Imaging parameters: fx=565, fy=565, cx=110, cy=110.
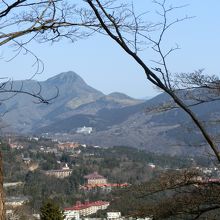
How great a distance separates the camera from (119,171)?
81.5 m

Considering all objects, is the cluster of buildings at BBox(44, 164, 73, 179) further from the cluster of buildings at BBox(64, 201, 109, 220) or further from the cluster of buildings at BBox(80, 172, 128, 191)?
the cluster of buildings at BBox(64, 201, 109, 220)

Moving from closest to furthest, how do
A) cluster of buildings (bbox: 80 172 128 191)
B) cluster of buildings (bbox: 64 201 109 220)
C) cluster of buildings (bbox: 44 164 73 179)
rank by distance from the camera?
cluster of buildings (bbox: 64 201 109 220)
cluster of buildings (bbox: 80 172 128 191)
cluster of buildings (bbox: 44 164 73 179)

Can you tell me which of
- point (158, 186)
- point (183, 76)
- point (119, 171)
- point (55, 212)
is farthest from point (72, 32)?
point (119, 171)

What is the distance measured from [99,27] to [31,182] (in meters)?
61.6

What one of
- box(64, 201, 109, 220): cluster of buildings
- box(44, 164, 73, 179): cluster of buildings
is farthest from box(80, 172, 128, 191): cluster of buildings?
box(64, 201, 109, 220): cluster of buildings

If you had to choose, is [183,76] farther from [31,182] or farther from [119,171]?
[119,171]

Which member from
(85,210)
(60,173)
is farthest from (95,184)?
(85,210)

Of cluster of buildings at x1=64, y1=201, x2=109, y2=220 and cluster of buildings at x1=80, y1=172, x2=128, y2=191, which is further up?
cluster of buildings at x1=80, y1=172, x2=128, y2=191

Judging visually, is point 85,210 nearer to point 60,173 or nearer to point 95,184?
point 95,184

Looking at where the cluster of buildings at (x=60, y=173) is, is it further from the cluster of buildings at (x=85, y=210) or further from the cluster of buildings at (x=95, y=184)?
the cluster of buildings at (x=85, y=210)

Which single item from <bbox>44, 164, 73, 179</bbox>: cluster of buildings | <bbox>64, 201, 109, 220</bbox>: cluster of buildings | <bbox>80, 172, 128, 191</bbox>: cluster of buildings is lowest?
<bbox>64, 201, 109, 220</bbox>: cluster of buildings

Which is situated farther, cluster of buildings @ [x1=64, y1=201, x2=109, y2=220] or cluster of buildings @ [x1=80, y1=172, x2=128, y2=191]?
cluster of buildings @ [x1=80, y1=172, x2=128, y2=191]

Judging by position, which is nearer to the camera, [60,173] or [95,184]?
[95,184]

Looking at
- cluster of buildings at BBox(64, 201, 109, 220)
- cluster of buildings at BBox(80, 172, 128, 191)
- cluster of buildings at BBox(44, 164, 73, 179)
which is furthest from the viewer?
cluster of buildings at BBox(44, 164, 73, 179)
